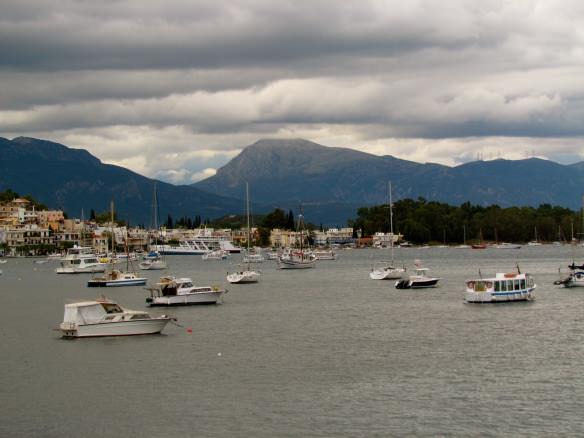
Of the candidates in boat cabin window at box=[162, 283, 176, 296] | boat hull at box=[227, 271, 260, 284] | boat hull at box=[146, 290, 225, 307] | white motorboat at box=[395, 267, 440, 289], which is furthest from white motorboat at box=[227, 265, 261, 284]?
boat cabin window at box=[162, 283, 176, 296]

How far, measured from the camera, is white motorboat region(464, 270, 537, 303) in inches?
4050

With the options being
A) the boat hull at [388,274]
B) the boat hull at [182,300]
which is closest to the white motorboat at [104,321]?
the boat hull at [182,300]

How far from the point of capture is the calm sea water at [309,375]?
4855cm

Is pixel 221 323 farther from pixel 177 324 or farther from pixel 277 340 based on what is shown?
pixel 277 340

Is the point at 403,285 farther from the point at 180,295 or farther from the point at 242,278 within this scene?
the point at 180,295

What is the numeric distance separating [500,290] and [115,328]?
42707 millimetres

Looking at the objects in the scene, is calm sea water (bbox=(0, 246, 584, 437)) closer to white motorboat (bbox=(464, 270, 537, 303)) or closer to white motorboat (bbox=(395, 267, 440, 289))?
white motorboat (bbox=(464, 270, 537, 303))

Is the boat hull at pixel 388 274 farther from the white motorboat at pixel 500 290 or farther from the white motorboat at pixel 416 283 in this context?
the white motorboat at pixel 500 290

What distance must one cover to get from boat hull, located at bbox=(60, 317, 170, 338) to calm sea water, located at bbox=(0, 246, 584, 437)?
882 millimetres

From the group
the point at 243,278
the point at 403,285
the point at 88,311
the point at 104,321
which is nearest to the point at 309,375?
the point at 104,321

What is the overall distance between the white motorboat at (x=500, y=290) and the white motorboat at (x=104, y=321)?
3680cm

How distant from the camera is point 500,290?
4065 inches

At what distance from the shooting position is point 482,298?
102938 millimetres

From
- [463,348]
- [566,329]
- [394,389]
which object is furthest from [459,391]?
[566,329]
